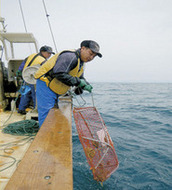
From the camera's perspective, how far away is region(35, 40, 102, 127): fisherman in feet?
7.59

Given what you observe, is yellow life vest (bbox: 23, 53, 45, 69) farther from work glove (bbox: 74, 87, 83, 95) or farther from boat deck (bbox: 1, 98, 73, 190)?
boat deck (bbox: 1, 98, 73, 190)

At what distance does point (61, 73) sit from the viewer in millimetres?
2322

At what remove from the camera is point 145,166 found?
10.5 ft

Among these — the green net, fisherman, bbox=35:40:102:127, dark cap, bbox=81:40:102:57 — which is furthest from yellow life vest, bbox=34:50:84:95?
the green net

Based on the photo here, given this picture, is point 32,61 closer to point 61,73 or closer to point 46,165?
point 61,73

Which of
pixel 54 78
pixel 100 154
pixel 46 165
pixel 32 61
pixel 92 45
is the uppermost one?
pixel 32 61

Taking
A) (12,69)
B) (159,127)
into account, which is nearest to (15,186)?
(12,69)

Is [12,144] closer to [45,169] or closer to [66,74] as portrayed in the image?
[66,74]

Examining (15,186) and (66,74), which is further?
(66,74)

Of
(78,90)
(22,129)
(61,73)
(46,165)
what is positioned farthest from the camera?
(22,129)

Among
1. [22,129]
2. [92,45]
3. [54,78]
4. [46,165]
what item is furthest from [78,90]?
[46,165]

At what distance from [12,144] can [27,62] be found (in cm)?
230

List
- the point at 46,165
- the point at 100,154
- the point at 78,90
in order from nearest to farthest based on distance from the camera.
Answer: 1. the point at 46,165
2. the point at 100,154
3. the point at 78,90

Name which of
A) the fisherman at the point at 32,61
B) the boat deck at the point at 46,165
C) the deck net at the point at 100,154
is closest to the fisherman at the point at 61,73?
the deck net at the point at 100,154
